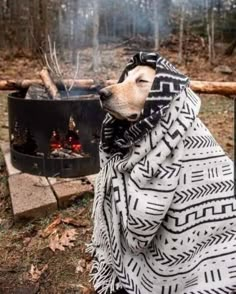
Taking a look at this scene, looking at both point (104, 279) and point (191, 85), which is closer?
point (104, 279)

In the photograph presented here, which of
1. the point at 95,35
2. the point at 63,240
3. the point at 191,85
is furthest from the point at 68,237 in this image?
the point at 95,35

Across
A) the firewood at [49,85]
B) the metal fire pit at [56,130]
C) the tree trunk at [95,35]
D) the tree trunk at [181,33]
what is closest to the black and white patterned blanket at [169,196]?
the metal fire pit at [56,130]

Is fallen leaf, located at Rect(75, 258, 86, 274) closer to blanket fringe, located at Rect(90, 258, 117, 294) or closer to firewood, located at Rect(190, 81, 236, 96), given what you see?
blanket fringe, located at Rect(90, 258, 117, 294)

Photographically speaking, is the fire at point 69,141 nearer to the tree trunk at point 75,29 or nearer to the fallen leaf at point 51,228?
the fallen leaf at point 51,228

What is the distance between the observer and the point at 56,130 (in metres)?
2.86

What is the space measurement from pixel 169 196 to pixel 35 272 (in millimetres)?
1115

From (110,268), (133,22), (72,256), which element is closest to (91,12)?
(133,22)

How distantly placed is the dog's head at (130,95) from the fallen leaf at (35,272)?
3.56ft

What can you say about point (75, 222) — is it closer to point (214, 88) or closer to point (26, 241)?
point (26, 241)

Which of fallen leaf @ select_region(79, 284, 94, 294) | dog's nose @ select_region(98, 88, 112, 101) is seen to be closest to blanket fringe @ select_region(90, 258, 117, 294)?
fallen leaf @ select_region(79, 284, 94, 294)

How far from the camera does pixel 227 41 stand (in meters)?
8.48

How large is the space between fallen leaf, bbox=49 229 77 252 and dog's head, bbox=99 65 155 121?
113cm

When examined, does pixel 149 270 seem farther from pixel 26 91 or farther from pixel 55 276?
pixel 26 91

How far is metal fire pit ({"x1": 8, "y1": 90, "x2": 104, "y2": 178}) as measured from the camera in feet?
9.27
